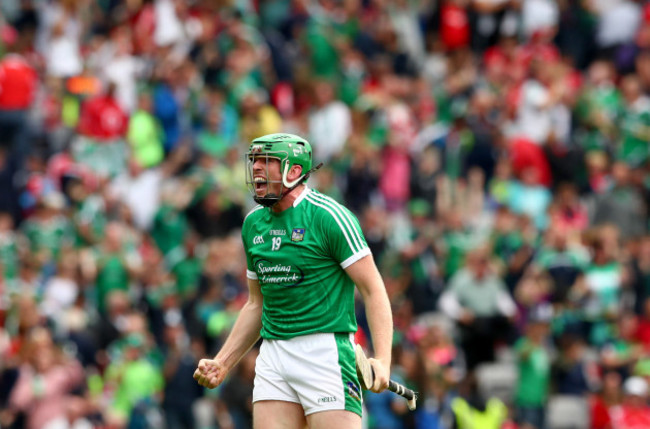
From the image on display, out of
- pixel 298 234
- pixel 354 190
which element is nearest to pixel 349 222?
pixel 298 234

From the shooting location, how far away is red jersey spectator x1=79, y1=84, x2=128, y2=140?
2006 cm

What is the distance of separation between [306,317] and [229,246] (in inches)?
369

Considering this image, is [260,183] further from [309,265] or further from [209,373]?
[209,373]

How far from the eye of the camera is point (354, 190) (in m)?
20.1

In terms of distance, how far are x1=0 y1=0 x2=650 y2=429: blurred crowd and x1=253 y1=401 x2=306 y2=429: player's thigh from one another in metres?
6.55

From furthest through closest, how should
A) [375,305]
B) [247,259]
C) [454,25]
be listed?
[454,25]
[247,259]
[375,305]

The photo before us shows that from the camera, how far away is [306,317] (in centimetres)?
866

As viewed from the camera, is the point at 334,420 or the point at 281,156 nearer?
the point at 334,420

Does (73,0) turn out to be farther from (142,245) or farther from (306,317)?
(306,317)

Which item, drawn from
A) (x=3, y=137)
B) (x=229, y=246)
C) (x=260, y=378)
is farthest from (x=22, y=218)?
(x=260, y=378)

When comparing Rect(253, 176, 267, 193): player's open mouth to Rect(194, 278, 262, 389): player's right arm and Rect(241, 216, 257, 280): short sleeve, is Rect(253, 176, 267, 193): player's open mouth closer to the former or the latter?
Rect(241, 216, 257, 280): short sleeve

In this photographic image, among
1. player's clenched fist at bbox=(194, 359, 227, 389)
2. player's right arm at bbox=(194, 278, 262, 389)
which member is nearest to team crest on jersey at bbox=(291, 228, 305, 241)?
player's right arm at bbox=(194, 278, 262, 389)

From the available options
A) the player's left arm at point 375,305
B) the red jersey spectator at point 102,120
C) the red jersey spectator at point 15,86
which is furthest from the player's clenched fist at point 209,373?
the red jersey spectator at point 15,86

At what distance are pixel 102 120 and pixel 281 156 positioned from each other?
1180 centimetres
